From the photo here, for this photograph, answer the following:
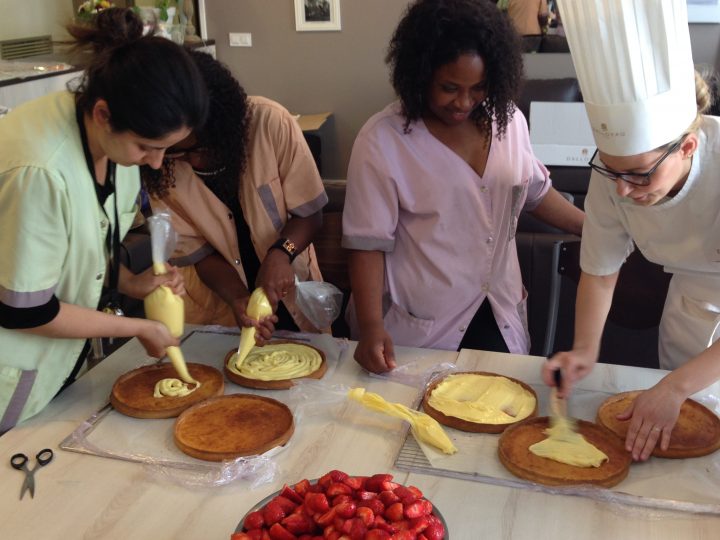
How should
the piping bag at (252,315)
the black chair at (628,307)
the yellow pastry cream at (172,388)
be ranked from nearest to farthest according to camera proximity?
the yellow pastry cream at (172,388) → the piping bag at (252,315) → the black chair at (628,307)

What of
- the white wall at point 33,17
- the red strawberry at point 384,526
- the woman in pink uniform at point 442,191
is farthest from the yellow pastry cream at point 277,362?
the white wall at point 33,17

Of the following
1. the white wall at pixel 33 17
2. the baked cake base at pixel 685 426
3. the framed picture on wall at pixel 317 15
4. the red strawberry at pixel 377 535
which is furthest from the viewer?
the framed picture on wall at pixel 317 15

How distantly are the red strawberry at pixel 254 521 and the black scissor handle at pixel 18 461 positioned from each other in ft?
1.70

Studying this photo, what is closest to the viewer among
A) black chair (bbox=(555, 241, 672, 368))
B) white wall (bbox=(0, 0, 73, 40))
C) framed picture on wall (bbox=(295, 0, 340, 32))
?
black chair (bbox=(555, 241, 672, 368))

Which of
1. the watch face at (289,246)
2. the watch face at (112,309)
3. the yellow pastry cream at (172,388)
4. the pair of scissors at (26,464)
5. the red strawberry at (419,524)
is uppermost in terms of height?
the watch face at (289,246)

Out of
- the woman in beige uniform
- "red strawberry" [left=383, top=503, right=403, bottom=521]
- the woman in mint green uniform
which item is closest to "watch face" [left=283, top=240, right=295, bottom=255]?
the woman in beige uniform

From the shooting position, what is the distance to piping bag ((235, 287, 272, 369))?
5.52 ft

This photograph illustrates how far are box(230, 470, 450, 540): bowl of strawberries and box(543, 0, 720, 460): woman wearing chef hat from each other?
48 cm

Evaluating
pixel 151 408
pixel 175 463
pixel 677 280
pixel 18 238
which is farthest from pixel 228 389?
pixel 677 280

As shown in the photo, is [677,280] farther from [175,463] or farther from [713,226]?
[175,463]

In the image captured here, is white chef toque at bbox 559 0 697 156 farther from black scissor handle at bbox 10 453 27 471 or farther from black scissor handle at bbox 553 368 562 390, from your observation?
black scissor handle at bbox 10 453 27 471

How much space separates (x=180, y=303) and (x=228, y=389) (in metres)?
0.22

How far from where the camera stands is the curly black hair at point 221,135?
5.67ft

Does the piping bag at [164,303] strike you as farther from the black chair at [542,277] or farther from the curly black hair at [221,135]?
the black chair at [542,277]
